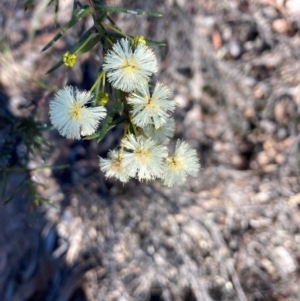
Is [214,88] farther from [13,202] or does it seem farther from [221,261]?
[13,202]

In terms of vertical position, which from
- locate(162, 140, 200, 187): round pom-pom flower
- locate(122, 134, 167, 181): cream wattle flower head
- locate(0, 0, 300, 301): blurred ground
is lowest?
locate(122, 134, 167, 181): cream wattle flower head

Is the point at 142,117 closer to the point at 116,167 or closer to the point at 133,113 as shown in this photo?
the point at 133,113

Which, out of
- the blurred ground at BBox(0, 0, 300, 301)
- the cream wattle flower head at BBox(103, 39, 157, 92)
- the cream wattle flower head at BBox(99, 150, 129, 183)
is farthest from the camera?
the blurred ground at BBox(0, 0, 300, 301)

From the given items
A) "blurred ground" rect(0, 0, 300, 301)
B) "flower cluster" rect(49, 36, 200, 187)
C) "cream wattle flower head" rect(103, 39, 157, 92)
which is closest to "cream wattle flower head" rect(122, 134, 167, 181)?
"flower cluster" rect(49, 36, 200, 187)

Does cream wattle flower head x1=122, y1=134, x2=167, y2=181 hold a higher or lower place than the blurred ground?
lower

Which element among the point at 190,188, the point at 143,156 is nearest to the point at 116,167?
the point at 143,156

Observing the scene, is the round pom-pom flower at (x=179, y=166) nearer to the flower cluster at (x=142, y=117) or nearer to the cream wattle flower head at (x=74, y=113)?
the flower cluster at (x=142, y=117)

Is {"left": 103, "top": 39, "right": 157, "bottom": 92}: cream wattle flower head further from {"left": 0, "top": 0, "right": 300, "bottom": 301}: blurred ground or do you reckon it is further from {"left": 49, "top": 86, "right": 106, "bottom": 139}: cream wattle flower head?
{"left": 0, "top": 0, "right": 300, "bottom": 301}: blurred ground

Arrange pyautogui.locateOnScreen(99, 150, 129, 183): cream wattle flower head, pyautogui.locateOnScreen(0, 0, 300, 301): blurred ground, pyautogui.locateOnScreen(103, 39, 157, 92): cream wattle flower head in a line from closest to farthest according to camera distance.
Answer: pyautogui.locateOnScreen(103, 39, 157, 92): cream wattle flower head → pyautogui.locateOnScreen(99, 150, 129, 183): cream wattle flower head → pyautogui.locateOnScreen(0, 0, 300, 301): blurred ground
